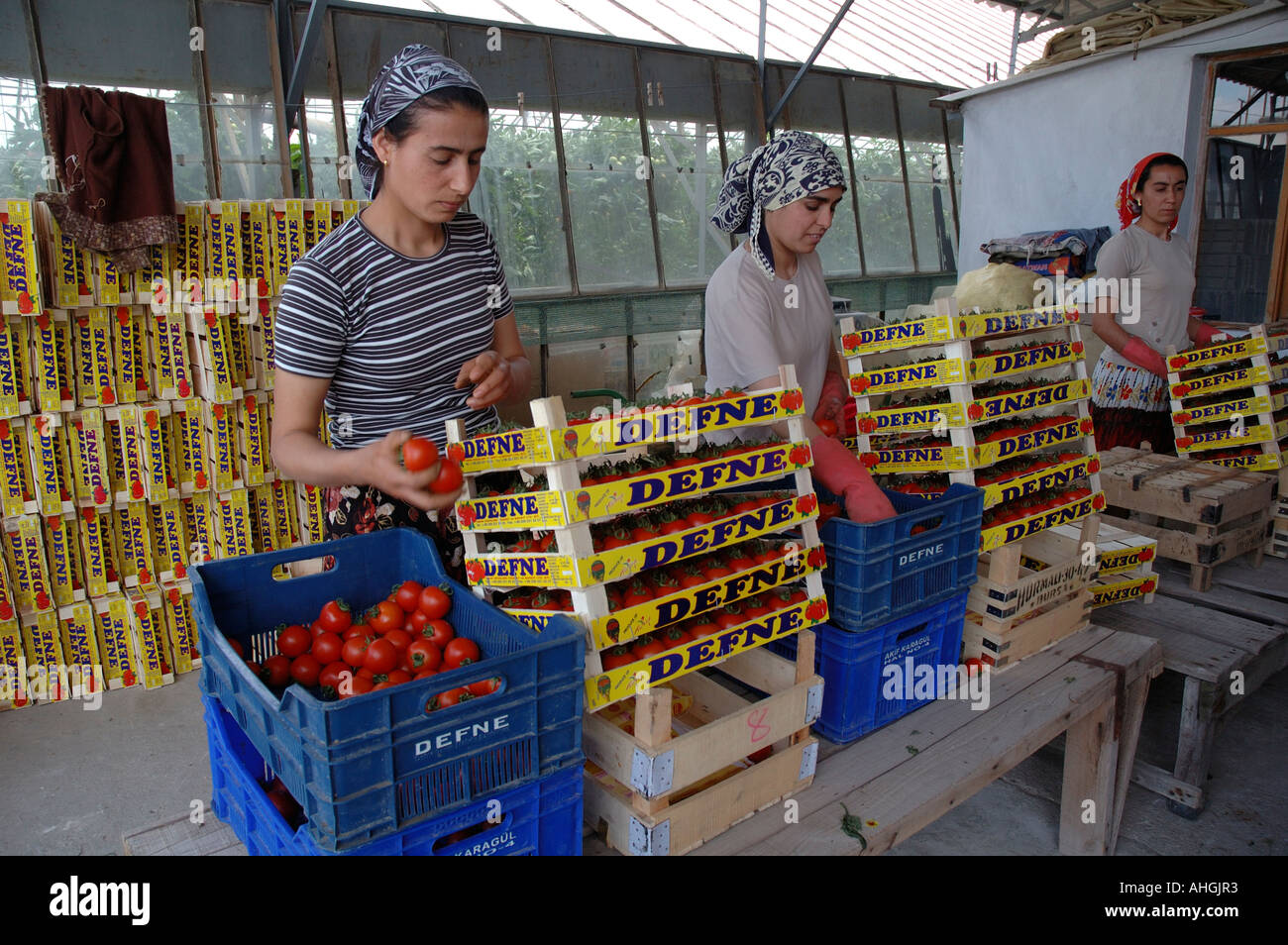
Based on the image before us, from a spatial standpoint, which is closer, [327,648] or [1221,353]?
[327,648]

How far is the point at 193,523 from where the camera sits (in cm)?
480

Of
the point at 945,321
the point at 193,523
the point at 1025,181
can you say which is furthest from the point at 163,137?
the point at 1025,181

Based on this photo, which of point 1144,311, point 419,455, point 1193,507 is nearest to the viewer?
point 419,455

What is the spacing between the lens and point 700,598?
1.88m

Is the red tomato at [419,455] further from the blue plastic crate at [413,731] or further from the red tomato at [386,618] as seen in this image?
the red tomato at [386,618]

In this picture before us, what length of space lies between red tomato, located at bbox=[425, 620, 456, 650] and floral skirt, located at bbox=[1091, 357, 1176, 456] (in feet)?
11.9

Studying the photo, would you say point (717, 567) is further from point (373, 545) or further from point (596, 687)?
point (373, 545)

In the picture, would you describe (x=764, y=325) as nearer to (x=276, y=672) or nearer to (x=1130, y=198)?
(x=276, y=672)

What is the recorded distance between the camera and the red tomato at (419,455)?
162 cm

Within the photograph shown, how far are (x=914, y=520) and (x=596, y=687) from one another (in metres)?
0.95

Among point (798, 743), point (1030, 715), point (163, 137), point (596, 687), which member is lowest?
point (1030, 715)

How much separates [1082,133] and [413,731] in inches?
364

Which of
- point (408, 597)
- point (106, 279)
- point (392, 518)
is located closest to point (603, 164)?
point (106, 279)

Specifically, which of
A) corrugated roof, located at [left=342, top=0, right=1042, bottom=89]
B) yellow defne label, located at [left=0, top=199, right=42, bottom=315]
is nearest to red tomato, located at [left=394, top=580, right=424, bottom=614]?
yellow defne label, located at [left=0, top=199, right=42, bottom=315]
